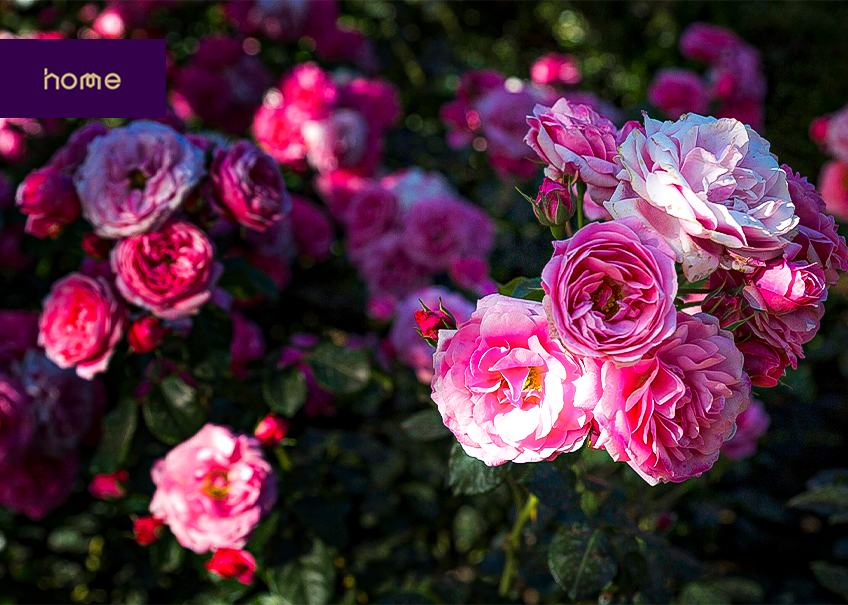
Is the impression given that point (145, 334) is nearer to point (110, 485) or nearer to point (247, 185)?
point (247, 185)

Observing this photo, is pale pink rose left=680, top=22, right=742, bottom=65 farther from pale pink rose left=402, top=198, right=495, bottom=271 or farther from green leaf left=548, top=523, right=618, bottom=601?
green leaf left=548, top=523, right=618, bottom=601

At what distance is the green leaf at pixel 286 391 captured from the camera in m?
1.10

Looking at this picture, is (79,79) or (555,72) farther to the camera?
(555,72)

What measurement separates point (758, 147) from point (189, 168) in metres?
0.78

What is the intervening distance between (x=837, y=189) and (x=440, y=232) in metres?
1.41

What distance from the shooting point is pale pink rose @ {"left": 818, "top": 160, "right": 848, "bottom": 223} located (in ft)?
6.95

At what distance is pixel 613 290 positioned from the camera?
0.62m

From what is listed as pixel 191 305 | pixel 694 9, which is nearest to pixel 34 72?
pixel 191 305

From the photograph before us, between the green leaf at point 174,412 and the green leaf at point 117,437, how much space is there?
65 mm

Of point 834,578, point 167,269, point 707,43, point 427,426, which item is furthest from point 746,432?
point 707,43

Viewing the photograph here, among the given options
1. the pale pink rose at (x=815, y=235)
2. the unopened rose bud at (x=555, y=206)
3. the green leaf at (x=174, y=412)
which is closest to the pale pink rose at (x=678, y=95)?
the pale pink rose at (x=815, y=235)

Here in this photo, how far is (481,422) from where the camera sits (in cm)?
63

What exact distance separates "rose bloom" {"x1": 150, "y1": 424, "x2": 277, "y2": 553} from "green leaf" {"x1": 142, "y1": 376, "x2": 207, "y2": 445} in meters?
0.04

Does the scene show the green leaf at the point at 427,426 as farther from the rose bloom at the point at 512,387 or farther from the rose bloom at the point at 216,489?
the rose bloom at the point at 512,387
